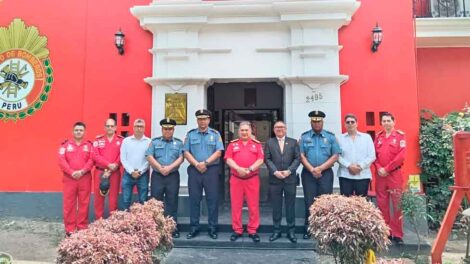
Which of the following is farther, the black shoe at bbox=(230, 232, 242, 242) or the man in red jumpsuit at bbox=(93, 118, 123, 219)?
the man in red jumpsuit at bbox=(93, 118, 123, 219)

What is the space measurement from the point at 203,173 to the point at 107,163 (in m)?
1.56

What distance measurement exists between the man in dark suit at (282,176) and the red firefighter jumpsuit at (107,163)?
237 cm

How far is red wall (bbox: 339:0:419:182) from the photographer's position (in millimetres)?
5543

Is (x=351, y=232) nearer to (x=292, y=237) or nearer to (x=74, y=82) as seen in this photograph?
(x=292, y=237)

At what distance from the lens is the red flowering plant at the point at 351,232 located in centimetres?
278

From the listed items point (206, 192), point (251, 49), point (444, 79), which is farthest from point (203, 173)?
point (444, 79)

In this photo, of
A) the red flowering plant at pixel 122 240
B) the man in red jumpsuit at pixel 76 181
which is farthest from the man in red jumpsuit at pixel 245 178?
the man in red jumpsuit at pixel 76 181

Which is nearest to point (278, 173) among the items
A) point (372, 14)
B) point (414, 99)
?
point (414, 99)

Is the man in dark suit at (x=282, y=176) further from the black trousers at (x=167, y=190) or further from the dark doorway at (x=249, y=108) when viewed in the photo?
the dark doorway at (x=249, y=108)

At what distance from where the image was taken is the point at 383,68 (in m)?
5.63

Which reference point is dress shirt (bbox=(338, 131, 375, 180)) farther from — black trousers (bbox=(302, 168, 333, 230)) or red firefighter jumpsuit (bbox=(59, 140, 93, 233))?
red firefighter jumpsuit (bbox=(59, 140, 93, 233))

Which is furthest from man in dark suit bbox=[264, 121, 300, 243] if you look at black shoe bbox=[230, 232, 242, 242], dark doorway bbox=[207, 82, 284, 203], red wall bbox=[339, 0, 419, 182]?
dark doorway bbox=[207, 82, 284, 203]

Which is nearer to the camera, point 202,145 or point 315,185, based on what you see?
point 315,185

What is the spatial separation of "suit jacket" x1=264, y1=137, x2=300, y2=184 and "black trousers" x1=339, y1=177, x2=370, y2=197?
0.78 m
